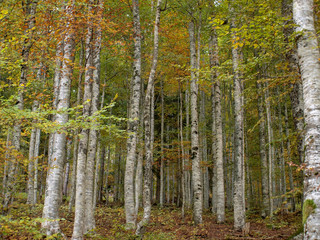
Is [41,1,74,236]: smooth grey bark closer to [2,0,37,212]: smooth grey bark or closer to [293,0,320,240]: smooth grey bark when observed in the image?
[2,0,37,212]: smooth grey bark

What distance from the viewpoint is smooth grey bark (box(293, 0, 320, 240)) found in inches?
135

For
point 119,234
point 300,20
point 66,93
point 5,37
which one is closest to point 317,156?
point 300,20

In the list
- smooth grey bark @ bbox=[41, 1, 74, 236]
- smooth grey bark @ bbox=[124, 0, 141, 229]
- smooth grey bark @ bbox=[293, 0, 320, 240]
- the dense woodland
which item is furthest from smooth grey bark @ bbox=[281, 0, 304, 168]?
smooth grey bark @ bbox=[41, 1, 74, 236]

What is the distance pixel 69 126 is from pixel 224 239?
6605mm

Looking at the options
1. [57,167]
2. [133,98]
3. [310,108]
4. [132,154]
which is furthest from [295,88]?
[57,167]

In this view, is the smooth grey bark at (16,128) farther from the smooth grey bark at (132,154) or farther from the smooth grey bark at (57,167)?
the smooth grey bark at (132,154)

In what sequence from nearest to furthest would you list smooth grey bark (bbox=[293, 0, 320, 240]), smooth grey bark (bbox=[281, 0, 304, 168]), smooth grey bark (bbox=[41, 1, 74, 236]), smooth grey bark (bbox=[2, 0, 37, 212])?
1. smooth grey bark (bbox=[293, 0, 320, 240])
2. smooth grey bark (bbox=[2, 0, 37, 212])
3. smooth grey bark (bbox=[41, 1, 74, 236])
4. smooth grey bark (bbox=[281, 0, 304, 168])

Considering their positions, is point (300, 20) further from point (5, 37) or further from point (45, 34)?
point (5, 37)

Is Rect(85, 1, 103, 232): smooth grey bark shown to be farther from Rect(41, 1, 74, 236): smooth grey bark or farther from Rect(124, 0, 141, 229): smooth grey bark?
Rect(124, 0, 141, 229): smooth grey bark

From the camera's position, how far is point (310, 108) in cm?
393

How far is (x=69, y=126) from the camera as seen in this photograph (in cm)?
515

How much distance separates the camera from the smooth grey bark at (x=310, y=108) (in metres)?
3.42

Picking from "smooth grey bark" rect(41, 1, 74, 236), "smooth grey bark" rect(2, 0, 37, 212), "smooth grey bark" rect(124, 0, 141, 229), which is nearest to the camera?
"smooth grey bark" rect(2, 0, 37, 212)

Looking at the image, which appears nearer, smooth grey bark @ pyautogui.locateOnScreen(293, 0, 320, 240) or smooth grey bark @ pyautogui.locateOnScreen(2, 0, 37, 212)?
smooth grey bark @ pyautogui.locateOnScreen(293, 0, 320, 240)
